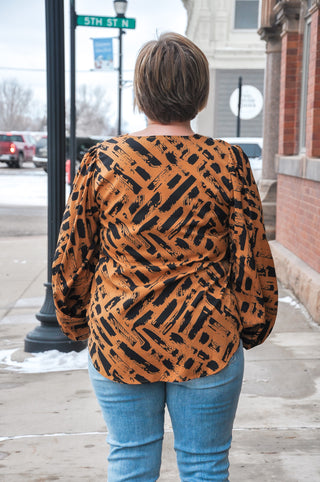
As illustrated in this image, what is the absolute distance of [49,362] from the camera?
538 cm

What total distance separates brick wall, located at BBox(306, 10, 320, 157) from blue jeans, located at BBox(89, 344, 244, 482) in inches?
219

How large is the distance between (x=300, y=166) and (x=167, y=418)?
4.28 meters

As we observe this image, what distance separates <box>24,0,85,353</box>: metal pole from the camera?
17.8 feet

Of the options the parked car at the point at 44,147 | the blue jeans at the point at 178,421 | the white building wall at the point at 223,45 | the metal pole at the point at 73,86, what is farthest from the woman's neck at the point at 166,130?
the parked car at the point at 44,147

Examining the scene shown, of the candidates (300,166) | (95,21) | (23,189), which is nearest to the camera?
(300,166)

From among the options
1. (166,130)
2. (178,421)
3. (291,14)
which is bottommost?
(178,421)

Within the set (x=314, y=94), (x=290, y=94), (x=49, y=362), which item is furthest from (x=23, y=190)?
(x=49, y=362)

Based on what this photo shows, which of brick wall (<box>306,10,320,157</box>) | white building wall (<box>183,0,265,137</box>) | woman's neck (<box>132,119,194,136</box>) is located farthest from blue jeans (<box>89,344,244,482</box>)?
white building wall (<box>183,0,265,137</box>)

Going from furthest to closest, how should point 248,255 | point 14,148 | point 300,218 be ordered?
1. point 14,148
2. point 300,218
3. point 248,255

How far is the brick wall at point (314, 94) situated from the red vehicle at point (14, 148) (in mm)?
35452

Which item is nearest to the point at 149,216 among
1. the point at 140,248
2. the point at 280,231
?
the point at 140,248

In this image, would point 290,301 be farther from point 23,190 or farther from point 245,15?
point 245,15

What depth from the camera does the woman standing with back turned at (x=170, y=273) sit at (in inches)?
77.6

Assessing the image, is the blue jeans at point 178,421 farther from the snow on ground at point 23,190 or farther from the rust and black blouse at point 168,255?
the snow on ground at point 23,190
